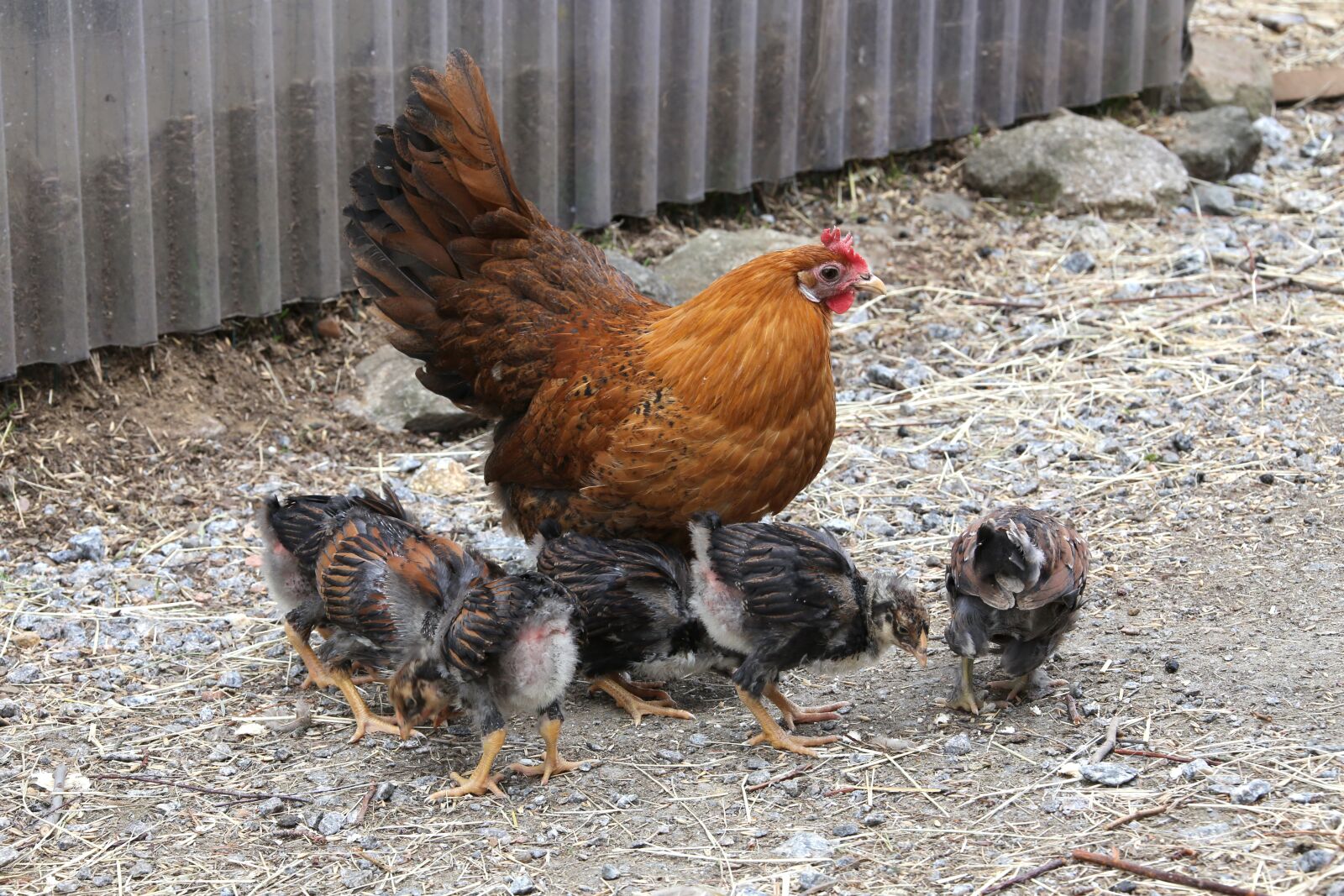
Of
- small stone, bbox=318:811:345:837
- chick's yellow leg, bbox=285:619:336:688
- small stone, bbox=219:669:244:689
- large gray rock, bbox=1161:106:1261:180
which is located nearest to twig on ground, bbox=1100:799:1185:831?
small stone, bbox=318:811:345:837

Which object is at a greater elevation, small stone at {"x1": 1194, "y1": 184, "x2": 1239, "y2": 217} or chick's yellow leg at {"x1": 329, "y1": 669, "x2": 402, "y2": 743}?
small stone at {"x1": 1194, "y1": 184, "x2": 1239, "y2": 217}

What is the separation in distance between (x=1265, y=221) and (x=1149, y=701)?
544 centimetres

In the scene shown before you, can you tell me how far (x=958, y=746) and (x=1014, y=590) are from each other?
0.55 metres

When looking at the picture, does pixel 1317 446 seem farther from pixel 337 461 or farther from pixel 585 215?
pixel 337 461

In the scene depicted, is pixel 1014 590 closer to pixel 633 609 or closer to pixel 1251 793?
pixel 1251 793

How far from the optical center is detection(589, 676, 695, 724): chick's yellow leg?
17.4ft

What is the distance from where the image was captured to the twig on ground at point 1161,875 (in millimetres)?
3770

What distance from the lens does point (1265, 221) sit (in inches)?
369

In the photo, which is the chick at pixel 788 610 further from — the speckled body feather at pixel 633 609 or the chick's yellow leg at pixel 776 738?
the speckled body feather at pixel 633 609

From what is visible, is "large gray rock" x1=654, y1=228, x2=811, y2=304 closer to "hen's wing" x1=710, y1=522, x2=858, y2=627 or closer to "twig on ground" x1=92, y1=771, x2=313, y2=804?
"hen's wing" x1=710, y1=522, x2=858, y2=627

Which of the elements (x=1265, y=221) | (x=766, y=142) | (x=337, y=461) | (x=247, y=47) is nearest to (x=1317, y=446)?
(x=1265, y=221)

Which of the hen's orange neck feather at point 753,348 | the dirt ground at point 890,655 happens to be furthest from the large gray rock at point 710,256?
the hen's orange neck feather at point 753,348

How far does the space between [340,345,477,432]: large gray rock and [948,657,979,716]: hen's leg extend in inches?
128

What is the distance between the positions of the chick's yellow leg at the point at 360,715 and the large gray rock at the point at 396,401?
230 centimetres
